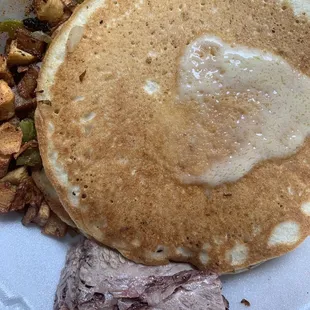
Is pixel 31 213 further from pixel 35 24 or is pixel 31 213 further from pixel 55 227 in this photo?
pixel 35 24

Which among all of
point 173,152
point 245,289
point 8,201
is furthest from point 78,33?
point 245,289

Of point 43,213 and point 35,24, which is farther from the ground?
point 35,24

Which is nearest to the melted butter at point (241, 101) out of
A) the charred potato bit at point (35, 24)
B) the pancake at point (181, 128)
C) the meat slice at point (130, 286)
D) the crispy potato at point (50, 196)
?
the pancake at point (181, 128)

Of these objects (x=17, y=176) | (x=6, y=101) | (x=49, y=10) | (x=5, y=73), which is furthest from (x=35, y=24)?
(x=17, y=176)

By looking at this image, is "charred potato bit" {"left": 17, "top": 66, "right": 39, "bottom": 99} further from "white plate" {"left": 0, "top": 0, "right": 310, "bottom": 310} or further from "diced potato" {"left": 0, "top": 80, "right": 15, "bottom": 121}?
"white plate" {"left": 0, "top": 0, "right": 310, "bottom": 310}

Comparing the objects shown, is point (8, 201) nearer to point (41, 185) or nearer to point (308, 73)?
point (41, 185)

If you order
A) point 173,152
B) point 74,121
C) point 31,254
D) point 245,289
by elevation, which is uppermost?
point 74,121
